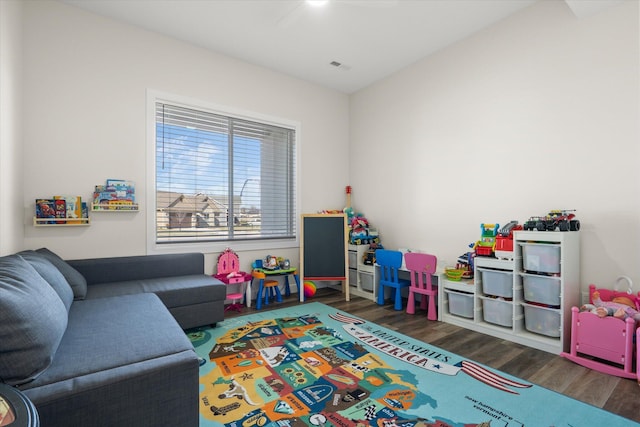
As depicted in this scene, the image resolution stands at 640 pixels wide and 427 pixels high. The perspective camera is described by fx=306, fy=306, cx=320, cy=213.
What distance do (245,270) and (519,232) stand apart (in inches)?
114

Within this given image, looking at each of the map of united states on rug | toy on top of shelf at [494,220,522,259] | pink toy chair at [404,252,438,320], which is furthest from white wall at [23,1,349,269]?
toy on top of shelf at [494,220,522,259]

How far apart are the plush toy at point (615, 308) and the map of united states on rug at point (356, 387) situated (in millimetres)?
745

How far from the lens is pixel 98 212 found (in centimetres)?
289

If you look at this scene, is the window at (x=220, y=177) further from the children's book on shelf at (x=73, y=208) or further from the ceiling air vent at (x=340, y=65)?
the ceiling air vent at (x=340, y=65)

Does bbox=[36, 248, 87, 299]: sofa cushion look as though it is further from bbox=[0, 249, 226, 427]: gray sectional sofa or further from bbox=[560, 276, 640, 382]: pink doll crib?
bbox=[560, 276, 640, 382]: pink doll crib

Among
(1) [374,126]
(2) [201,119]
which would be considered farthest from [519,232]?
(2) [201,119]

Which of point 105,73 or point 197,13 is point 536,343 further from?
point 105,73

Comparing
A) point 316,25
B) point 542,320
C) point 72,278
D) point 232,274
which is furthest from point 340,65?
point 72,278

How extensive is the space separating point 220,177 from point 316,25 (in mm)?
1941

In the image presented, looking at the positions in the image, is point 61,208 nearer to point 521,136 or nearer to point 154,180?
point 154,180

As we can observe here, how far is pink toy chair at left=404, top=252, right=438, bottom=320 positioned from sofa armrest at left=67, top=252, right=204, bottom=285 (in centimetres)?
226

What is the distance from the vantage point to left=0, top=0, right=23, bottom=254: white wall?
2.05m

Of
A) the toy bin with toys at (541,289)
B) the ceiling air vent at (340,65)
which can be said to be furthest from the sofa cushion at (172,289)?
the ceiling air vent at (340,65)

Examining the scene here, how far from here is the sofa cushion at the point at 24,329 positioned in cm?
109
